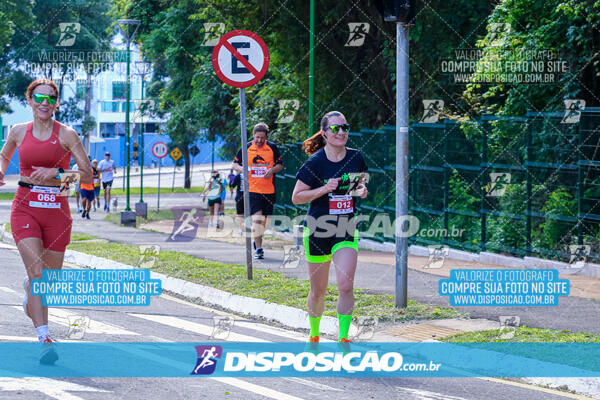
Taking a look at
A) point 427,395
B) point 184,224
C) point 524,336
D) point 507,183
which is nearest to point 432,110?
point 507,183

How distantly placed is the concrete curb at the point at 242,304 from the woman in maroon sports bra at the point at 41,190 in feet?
9.50

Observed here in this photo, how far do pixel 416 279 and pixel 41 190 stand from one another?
618 centimetres

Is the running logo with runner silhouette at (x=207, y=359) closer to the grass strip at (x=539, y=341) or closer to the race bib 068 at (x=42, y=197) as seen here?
the race bib 068 at (x=42, y=197)

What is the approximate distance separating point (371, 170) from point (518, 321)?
10.2 m

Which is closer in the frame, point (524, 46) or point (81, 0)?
point (524, 46)

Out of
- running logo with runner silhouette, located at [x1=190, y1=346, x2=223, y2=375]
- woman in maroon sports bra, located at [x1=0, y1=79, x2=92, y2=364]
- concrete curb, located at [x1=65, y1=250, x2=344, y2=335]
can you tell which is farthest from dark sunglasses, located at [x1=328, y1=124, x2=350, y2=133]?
concrete curb, located at [x1=65, y1=250, x2=344, y2=335]

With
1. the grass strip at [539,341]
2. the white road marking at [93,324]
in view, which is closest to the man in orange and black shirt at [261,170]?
the white road marking at [93,324]

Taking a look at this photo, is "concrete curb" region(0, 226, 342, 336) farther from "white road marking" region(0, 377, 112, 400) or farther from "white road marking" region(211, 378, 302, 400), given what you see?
"white road marking" region(0, 377, 112, 400)

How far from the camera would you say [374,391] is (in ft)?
20.9

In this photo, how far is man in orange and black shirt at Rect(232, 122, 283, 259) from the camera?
14188mm

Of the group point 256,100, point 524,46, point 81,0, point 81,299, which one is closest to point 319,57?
point 256,100

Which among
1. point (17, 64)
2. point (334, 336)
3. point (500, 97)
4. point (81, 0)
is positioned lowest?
point (334, 336)

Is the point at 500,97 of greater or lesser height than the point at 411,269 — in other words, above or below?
above

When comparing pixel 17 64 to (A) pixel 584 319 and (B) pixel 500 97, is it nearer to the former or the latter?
(B) pixel 500 97
